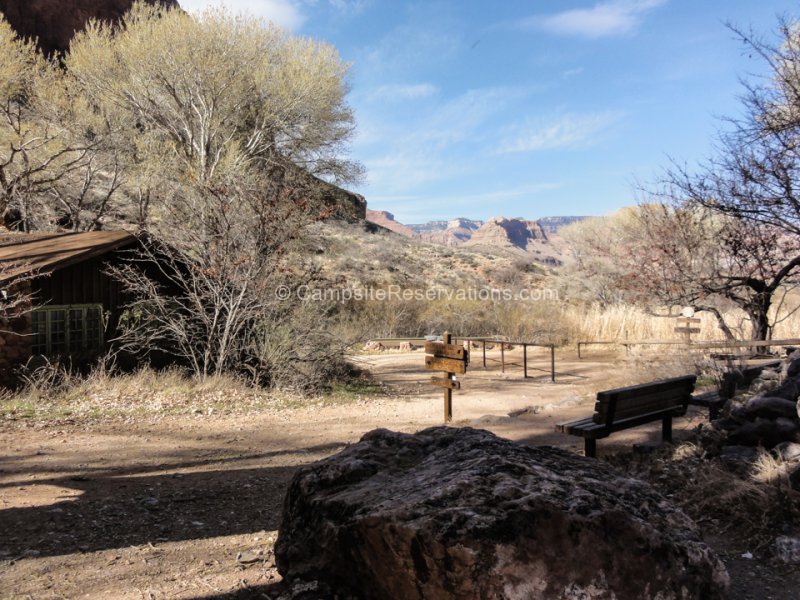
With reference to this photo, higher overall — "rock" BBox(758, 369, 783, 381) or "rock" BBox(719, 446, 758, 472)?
"rock" BBox(758, 369, 783, 381)

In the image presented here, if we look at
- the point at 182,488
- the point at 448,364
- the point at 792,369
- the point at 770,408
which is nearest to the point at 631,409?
the point at 770,408

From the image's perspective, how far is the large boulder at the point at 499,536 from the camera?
228cm

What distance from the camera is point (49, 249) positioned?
34.8 feet

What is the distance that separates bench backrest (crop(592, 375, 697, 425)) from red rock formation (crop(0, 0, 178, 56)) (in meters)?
41.0

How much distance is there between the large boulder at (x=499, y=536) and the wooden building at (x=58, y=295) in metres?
8.19

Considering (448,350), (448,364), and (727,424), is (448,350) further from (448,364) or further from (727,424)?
(727,424)

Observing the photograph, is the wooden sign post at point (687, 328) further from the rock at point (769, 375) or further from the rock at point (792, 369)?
the rock at point (792, 369)

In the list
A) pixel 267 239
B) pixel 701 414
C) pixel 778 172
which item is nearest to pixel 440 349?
pixel 701 414

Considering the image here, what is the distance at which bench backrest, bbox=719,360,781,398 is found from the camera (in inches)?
271

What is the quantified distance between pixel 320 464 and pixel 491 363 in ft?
46.3

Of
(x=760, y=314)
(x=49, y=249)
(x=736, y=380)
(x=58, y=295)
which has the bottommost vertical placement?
(x=736, y=380)

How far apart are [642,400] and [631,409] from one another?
190mm

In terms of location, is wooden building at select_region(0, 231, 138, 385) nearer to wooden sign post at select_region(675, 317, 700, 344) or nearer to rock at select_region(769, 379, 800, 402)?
rock at select_region(769, 379, 800, 402)

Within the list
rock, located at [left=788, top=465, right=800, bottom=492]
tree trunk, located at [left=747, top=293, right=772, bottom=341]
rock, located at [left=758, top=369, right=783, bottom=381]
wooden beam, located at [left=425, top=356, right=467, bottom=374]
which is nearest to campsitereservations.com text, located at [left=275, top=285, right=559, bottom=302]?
wooden beam, located at [left=425, top=356, right=467, bottom=374]
